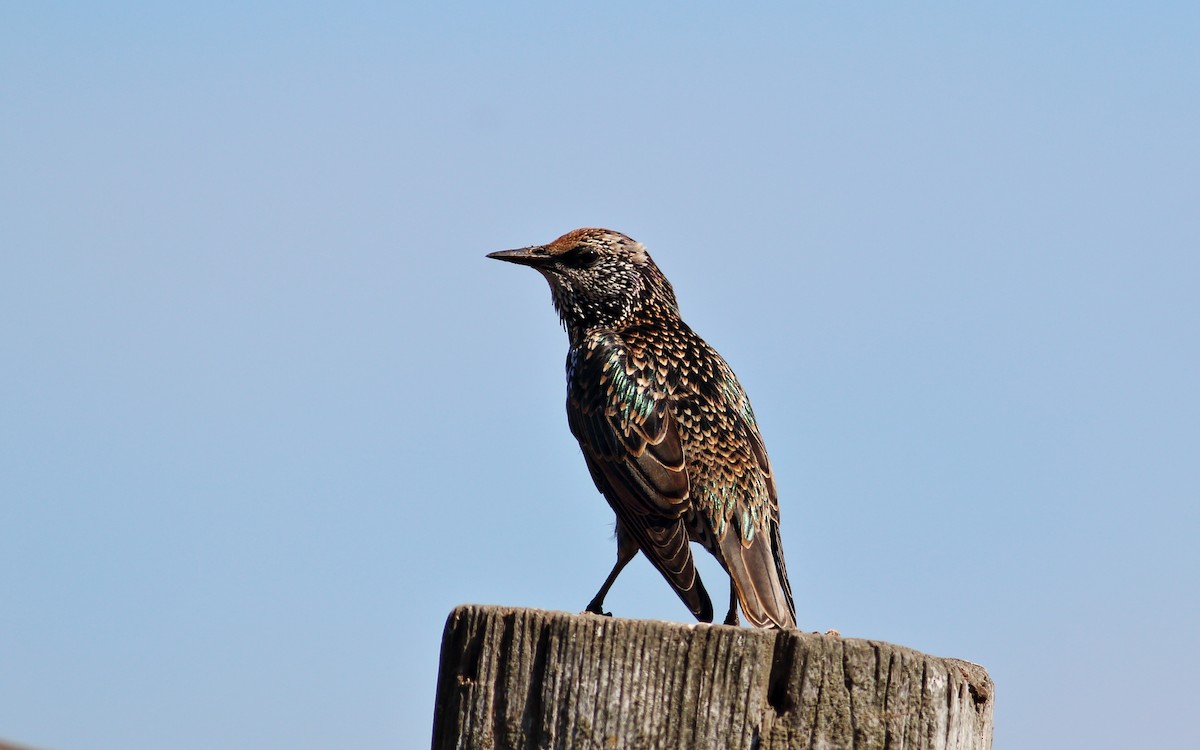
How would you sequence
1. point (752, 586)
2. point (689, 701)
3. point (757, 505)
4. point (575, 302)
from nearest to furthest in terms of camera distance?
point (689, 701) → point (752, 586) → point (757, 505) → point (575, 302)

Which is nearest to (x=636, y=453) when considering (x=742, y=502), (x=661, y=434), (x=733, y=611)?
(x=661, y=434)

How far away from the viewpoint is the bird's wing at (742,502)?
5.38 meters

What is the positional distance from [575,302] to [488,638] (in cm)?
431

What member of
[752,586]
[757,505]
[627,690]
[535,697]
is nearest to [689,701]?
[627,690]

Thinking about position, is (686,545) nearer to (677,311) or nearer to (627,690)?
(677,311)

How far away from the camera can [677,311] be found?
7484 millimetres

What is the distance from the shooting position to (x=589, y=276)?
Answer: 23.7 ft

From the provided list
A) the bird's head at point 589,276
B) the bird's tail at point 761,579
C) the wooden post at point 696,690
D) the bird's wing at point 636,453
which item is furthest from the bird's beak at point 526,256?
the wooden post at point 696,690

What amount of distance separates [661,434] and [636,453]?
15 cm

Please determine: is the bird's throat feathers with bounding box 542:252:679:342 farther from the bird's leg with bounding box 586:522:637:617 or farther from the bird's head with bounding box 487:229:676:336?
the bird's leg with bounding box 586:522:637:617

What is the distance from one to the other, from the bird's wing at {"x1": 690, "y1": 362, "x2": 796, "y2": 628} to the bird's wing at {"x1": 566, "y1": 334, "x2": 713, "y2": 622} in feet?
0.42

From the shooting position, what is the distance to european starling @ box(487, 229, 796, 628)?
562 cm

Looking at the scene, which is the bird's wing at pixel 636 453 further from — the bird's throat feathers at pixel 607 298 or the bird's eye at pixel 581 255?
the bird's eye at pixel 581 255

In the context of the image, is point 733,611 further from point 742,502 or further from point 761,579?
point 742,502
